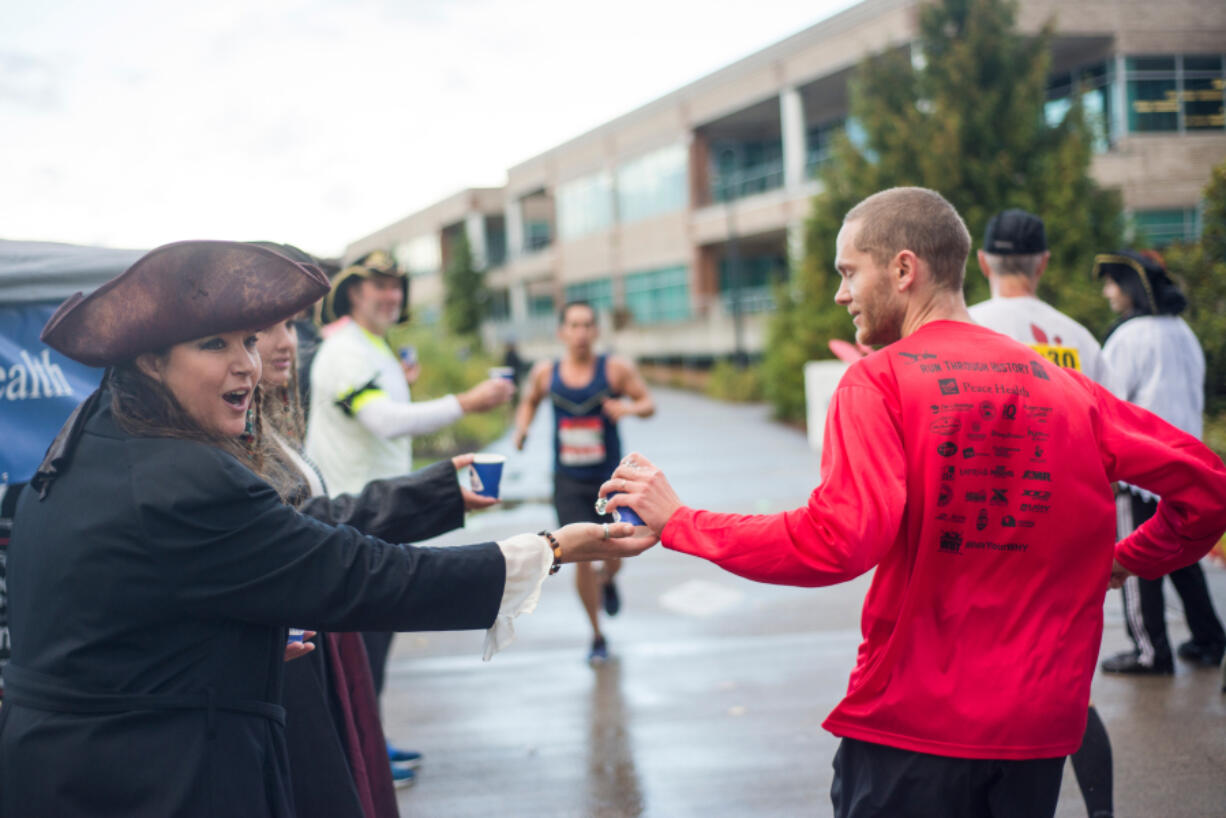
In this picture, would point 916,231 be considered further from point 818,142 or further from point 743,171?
point 743,171

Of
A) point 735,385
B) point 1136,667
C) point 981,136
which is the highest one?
point 981,136

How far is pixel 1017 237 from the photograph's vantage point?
4.24 metres

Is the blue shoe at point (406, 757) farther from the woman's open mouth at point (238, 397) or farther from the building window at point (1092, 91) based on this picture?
the building window at point (1092, 91)

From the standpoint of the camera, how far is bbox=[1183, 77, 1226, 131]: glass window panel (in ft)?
91.2

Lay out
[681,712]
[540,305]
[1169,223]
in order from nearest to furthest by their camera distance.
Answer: [681,712] < [1169,223] < [540,305]

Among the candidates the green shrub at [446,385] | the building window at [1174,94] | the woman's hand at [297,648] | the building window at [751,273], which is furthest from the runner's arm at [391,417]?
the building window at [751,273]

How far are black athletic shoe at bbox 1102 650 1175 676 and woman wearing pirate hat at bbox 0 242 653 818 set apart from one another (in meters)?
4.61

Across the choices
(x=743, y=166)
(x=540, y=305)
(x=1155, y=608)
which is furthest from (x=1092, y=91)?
(x=540, y=305)

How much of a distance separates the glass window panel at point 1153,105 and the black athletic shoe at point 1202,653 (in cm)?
2552

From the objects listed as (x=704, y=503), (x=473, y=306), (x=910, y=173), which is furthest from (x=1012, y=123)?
(x=473, y=306)

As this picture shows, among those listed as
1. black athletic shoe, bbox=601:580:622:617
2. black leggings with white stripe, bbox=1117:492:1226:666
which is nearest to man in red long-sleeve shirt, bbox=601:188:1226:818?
black leggings with white stripe, bbox=1117:492:1226:666

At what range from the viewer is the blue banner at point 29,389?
3.61 m

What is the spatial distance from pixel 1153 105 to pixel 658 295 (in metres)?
20.0

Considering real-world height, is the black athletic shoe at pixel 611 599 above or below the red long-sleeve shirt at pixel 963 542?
below
